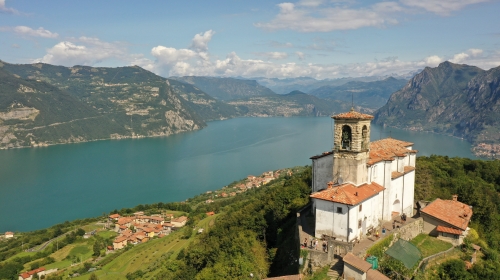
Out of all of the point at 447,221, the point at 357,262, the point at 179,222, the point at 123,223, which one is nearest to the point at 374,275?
the point at 357,262

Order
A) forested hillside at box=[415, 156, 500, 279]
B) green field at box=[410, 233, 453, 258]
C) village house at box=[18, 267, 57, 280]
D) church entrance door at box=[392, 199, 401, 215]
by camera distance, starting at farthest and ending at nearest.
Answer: village house at box=[18, 267, 57, 280], church entrance door at box=[392, 199, 401, 215], green field at box=[410, 233, 453, 258], forested hillside at box=[415, 156, 500, 279]

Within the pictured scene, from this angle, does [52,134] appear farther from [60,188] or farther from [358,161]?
[358,161]

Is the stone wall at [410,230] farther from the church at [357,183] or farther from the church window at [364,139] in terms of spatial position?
the church window at [364,139]

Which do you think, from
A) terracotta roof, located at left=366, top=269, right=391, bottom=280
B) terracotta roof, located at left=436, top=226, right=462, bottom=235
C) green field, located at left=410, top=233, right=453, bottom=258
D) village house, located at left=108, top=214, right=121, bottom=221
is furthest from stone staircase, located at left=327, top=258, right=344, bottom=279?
village house, located at left=108, top=214, right=121, bottom=221

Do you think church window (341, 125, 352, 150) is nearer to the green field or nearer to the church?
the church

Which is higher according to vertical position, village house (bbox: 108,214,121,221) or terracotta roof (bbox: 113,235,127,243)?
terracotta roof (bbox: 113,235,127,243)

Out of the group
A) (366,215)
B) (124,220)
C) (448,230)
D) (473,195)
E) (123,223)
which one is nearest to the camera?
(366,215)

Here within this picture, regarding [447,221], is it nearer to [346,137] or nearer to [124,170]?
[346,137]
